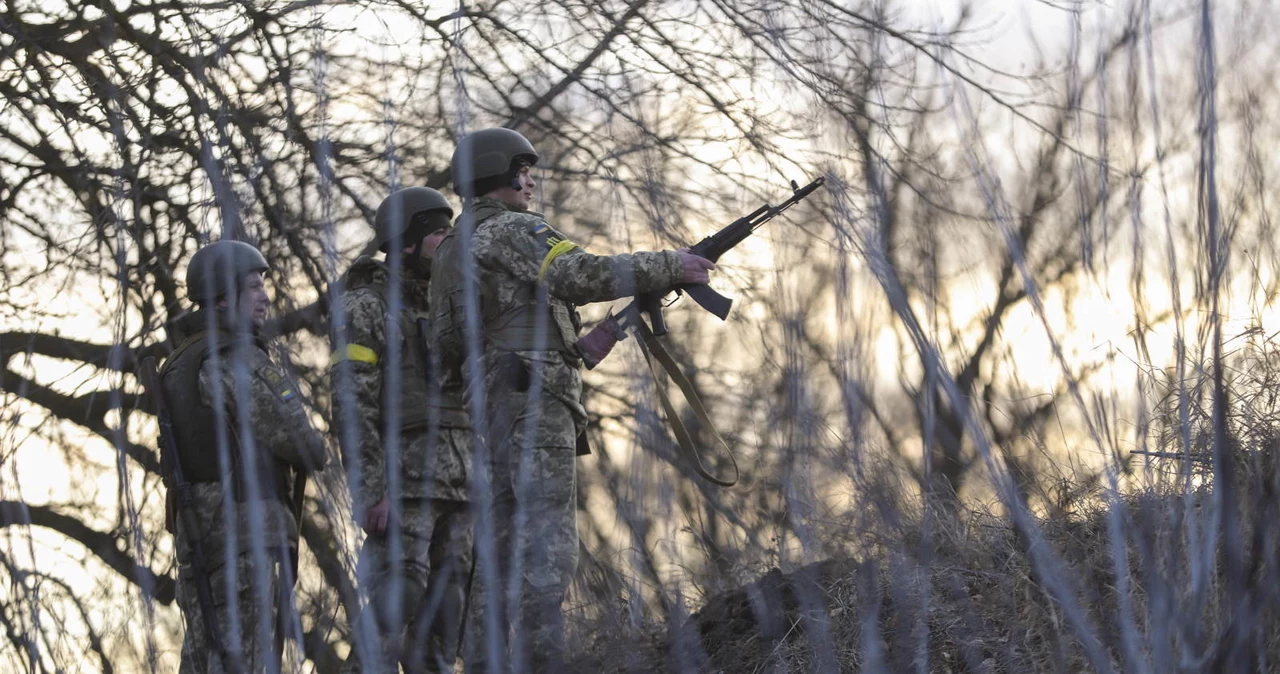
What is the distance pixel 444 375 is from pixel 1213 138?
2.70 meters

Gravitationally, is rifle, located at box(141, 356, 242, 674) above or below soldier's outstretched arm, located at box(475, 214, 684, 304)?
below

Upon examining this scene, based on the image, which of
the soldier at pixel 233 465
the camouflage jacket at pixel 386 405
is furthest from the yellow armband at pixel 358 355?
the soldier at pixel 233 465

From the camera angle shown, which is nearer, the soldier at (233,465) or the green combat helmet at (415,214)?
the soldier at (233,465)

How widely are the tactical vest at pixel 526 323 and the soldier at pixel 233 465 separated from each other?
1.82 ft

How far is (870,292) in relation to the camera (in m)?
3.20

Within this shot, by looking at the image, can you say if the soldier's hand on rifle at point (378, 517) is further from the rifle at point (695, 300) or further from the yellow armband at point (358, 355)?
the rifle at point (695, 300)

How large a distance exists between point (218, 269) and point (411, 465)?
76 centimetres

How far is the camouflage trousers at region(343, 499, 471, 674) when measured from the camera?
4055mm

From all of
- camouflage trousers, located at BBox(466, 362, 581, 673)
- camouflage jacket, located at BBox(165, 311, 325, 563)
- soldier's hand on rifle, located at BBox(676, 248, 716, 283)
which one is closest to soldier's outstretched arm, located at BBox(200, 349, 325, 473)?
camouflage jacket, located at BBox(165, 311, 325, 563)

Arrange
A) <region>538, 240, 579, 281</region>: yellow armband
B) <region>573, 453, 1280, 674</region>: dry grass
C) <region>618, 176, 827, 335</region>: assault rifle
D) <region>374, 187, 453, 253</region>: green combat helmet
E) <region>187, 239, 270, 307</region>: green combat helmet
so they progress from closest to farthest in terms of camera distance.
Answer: <region>573, 453, 1280, 674</region>: dry grass → <region>538, 240, 579, 281</region>: yellow armband → <region>618, 176, 827, 335</region>: assault rifle → <region>187, 239, 270, 307</region>: green combat helmet → <region>374, 187, 453, 253</region>: green combat helmet

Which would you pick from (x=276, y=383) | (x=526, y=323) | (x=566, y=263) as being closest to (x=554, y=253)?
(x=566, y=263)

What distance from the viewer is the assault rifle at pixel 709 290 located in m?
4.14

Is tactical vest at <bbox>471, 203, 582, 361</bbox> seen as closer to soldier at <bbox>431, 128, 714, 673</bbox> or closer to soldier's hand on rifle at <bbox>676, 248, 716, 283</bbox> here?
soldier at <bbox>431, 128, 714, 673</bbox>

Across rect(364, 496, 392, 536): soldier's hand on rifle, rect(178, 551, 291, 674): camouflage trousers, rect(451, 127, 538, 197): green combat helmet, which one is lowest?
rect(178, 551, 291, 674): camouflage trousers
